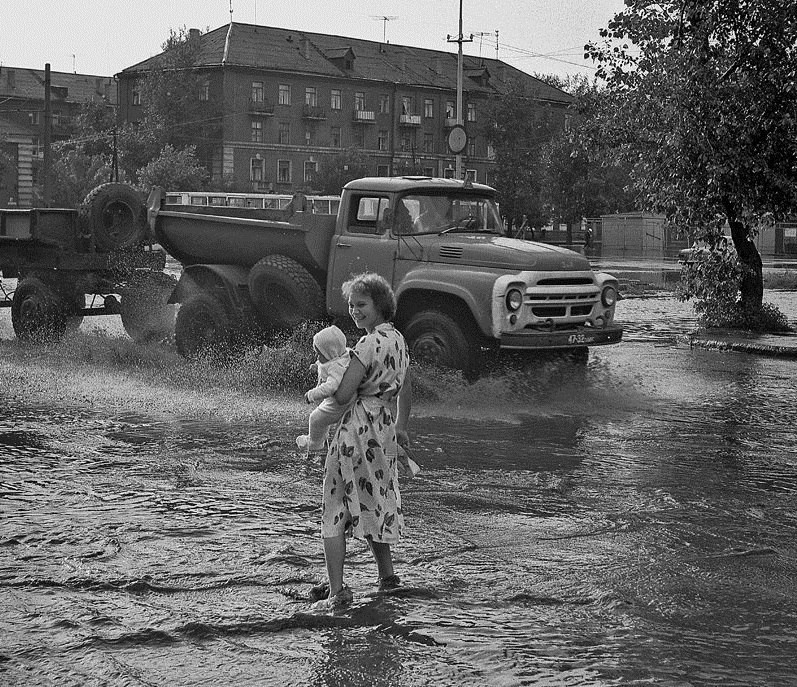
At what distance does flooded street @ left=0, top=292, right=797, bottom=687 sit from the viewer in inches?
188

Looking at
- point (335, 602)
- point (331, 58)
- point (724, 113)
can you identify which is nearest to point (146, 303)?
point (724, 113)

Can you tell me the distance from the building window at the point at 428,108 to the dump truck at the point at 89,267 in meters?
80.4

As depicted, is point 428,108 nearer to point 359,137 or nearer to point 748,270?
point 359,137

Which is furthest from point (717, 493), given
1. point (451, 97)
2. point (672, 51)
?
point (451, 97)

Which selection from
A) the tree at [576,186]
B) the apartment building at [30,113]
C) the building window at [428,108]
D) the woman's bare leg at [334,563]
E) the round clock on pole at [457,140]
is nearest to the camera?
the woman's bare leg at [334,563]

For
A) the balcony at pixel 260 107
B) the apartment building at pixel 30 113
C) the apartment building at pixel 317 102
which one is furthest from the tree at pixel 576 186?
the apartment building at pixel 30 113

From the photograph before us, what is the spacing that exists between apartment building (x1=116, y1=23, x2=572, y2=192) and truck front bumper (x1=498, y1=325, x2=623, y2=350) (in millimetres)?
65919

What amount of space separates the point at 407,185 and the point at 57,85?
324 ft

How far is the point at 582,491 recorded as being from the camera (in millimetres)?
7910

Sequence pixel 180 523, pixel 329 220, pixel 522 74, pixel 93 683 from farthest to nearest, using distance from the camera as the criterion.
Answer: pixel 522 74
pixel 329 220
pixel 180 523
pixel 93 683

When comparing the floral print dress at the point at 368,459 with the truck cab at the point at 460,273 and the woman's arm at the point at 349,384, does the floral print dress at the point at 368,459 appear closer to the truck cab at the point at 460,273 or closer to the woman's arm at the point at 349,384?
the woman's arm at the point at 349,384

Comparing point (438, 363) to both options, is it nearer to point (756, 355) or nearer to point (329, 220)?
point (329, 220)

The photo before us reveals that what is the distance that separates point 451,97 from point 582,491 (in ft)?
299

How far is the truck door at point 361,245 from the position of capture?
1245 cm
